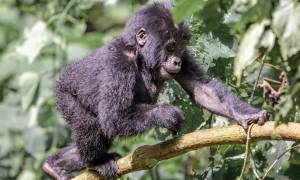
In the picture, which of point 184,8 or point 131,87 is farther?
point 131,87

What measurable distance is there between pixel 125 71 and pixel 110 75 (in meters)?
0.09

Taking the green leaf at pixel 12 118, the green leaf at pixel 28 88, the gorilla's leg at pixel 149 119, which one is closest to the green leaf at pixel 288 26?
the gorilla's leg at pixel 149 119

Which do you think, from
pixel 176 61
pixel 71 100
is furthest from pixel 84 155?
pixel 176 61

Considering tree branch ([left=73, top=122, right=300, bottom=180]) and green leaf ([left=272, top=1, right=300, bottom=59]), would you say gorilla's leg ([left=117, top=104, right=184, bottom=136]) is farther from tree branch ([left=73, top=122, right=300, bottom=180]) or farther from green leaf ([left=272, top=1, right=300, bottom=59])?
green leaf ([left=272, top=1, right=300, bottom=59])

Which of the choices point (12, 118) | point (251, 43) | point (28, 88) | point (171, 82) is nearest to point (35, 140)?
point (12, 118)

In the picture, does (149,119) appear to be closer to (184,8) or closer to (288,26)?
(184,8)

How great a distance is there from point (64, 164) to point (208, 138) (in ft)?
5.35

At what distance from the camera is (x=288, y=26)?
84.9 inches

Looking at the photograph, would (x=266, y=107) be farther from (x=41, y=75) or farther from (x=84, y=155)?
(x=41, y=75)

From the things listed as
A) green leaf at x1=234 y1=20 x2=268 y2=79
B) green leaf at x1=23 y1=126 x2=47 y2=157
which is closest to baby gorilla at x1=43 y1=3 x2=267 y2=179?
green leaf at x1=234 y1=20 x2=268 y2=79

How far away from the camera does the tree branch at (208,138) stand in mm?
3434

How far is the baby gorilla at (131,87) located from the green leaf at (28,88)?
5.47 ft

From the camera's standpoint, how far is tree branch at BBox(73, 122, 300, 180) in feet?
11.3

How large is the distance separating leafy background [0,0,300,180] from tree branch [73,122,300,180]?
10 centimetres
